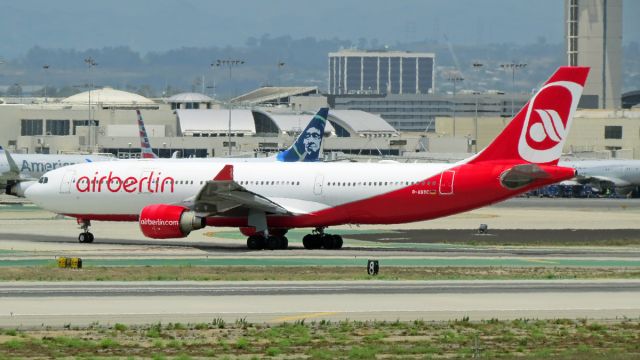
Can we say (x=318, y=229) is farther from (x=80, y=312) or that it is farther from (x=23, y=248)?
(x=80, y=312)

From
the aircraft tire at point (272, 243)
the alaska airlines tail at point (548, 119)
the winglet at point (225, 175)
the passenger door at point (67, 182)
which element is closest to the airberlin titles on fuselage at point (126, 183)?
the passenger door at point (67, 182)

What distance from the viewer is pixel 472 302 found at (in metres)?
38.9

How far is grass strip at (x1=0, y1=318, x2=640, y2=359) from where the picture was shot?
96.6 ft

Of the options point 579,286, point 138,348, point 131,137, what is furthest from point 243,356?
point 131,137

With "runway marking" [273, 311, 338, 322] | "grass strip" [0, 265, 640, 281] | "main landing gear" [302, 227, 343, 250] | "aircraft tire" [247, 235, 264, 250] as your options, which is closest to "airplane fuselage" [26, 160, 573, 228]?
"aircraft tire" [247, 235, 264, 250]

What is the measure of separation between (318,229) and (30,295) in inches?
929

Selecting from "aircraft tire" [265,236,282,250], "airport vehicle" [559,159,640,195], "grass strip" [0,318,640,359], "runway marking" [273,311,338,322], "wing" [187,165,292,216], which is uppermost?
"airport vehicle" [559,159,640,195]

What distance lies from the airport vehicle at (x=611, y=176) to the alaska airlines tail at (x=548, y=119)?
8631 cm

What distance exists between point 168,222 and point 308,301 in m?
20.7

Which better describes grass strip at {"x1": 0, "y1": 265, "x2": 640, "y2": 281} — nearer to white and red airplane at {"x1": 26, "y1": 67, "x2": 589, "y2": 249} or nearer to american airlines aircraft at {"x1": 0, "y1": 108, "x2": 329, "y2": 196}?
white and red airplane at {"x1": 26, "y1": 67, "x2": 589, "y2": 249}

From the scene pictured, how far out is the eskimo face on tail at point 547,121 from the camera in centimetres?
5684

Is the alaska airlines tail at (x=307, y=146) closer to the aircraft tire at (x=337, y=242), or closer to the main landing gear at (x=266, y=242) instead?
the aircraft tire at (x=337, y=242)

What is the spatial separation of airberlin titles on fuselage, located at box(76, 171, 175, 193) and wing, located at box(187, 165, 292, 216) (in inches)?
88.1

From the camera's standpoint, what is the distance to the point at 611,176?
470 feet
